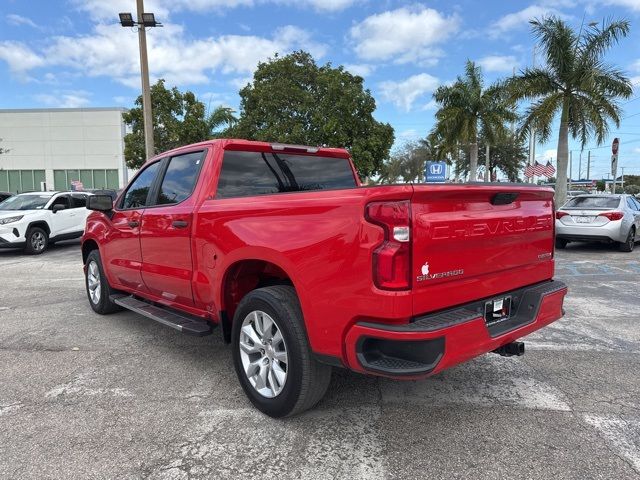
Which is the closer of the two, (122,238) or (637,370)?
(637,370)

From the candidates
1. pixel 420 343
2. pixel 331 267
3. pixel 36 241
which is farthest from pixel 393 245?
pixel 36 241

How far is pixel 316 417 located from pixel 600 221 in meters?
10.6

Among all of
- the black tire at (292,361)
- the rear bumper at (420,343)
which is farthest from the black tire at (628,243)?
the black tire at (292,361)

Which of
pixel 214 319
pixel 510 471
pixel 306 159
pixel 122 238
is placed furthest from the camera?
pixel 122 238

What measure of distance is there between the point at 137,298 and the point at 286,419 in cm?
276

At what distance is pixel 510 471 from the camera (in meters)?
2.65

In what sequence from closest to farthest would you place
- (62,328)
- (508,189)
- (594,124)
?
(508,189) < (62,328) < (594,124)

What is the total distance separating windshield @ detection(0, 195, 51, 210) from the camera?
13.2m

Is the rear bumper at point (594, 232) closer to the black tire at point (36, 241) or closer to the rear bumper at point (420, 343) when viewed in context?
the rear bumper at point (420, 343)

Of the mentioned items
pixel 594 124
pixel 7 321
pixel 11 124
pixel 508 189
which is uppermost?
pixel 11 124

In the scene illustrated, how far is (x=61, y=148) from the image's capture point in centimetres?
5059

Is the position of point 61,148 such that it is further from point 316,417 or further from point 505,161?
point 316,417

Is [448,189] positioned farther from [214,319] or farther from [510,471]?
[214,319]

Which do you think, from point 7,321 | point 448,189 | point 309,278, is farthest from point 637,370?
point 7,321
